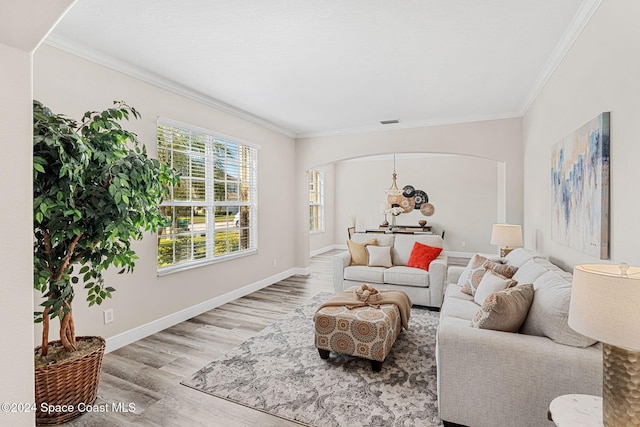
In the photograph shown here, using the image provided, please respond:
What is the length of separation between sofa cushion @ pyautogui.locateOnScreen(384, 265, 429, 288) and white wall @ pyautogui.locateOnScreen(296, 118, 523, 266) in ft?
5.51

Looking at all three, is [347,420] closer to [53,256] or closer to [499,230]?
[53,256]

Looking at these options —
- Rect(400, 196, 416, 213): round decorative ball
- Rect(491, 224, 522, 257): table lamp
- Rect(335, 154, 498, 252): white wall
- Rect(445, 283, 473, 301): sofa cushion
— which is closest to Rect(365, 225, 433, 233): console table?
Rect(335, 154, 498, 252): white wall

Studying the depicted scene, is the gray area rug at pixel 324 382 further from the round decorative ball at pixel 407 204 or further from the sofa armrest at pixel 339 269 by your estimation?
the round decorative ball at pixel 407 204

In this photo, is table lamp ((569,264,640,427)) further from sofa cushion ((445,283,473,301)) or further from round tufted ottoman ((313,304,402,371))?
sofa cushion ((445,283,473,301))

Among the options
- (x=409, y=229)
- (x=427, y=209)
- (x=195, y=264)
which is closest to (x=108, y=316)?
(x=195, y=264)

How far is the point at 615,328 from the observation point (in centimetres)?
112

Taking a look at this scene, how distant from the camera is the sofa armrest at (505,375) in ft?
5.47

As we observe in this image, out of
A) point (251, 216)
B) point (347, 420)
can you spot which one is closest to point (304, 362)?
point (347, 420)

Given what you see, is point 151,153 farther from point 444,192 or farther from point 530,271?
point 444,192

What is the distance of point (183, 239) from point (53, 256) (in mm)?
1798

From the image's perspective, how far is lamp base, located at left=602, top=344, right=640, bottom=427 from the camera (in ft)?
3.77

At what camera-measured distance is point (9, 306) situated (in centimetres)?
115

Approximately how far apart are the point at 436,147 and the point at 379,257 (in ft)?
6.78

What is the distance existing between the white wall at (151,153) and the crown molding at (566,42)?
12.6ft
